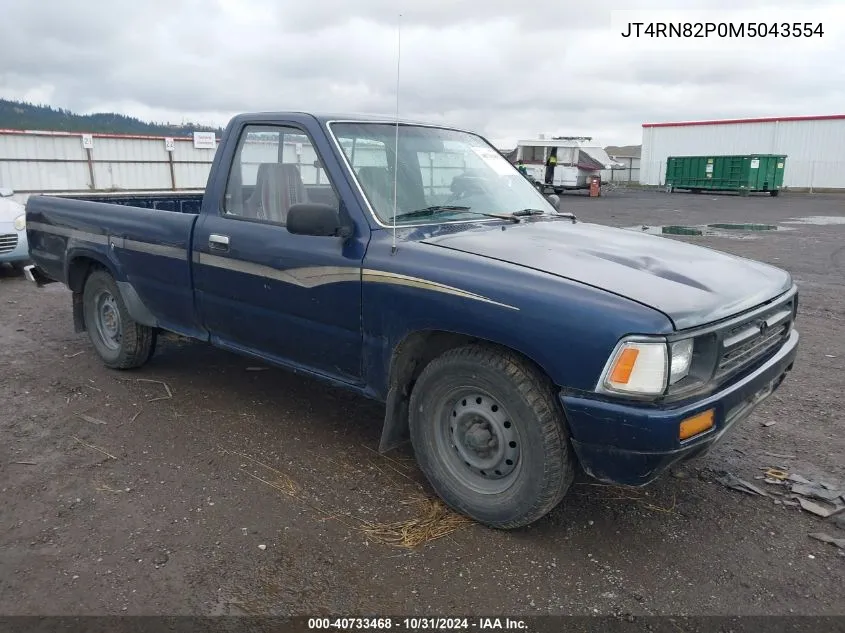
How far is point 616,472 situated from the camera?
2811 mm

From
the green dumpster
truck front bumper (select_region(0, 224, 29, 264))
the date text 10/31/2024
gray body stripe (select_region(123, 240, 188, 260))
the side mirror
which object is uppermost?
the green dumpster

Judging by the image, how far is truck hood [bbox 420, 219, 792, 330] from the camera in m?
2.85

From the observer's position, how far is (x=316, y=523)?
3.28 meters

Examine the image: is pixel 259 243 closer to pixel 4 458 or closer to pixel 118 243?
pixel 118 243

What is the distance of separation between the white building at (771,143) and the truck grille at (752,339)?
4028 centimetres

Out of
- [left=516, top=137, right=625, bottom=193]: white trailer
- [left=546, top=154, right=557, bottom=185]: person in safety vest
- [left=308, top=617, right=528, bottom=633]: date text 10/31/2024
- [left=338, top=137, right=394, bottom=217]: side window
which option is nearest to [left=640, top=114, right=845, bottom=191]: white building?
[left=516, top=137, right=625, bottom=193]: white trailer

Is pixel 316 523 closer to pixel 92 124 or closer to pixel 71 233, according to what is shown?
pixel 71 233

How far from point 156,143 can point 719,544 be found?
25721 millimetres

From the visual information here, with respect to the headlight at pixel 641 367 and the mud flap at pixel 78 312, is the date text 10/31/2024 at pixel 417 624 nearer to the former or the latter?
the headlight at pixel 641 367

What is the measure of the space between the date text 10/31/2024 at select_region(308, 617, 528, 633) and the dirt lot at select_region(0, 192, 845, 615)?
6cm

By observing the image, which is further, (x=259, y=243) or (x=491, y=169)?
(x=491, y=169)

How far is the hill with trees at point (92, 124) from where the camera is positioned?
82.9 ft

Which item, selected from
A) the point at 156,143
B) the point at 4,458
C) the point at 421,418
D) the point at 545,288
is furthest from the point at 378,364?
the point at 156,143

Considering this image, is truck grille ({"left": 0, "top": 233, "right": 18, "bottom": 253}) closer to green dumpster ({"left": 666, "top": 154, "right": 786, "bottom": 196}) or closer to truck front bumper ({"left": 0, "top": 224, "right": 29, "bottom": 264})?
truck front bumper ({"left": 0, "top": 224, "right": 29, "bottom": 264})
